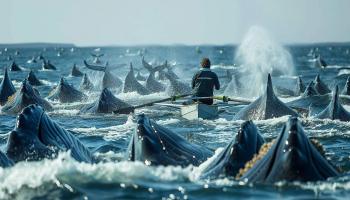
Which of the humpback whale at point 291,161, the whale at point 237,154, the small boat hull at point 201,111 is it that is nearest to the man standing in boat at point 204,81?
the small boat hull at point 201,111

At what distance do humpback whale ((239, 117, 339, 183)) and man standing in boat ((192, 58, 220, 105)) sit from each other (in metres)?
12.8

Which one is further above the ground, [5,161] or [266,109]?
[5,161]

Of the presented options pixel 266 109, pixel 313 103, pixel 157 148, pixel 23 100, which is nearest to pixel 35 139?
pixel 157 148

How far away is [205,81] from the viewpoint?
23.3 metres

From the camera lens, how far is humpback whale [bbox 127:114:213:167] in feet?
39.9

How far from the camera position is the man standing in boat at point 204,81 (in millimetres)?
23125

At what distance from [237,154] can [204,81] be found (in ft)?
40.2

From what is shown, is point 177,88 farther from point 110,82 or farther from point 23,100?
point 23,100

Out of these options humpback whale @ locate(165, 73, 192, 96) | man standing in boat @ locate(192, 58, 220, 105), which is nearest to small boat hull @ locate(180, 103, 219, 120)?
man standing in boat @ locate(192, 58, 220, 105)

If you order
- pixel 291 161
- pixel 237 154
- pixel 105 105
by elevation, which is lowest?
pixel 105 105

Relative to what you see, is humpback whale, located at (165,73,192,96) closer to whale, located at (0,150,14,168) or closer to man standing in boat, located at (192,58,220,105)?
man standing in boat, located at (192,58,220,105)

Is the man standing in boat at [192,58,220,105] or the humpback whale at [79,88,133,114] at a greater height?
the man standing in boat at [192,58,220,105]

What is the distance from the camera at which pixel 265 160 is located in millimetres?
10234

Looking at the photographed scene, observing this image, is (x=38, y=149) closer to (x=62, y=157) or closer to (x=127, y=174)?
(x=62, y=157)
